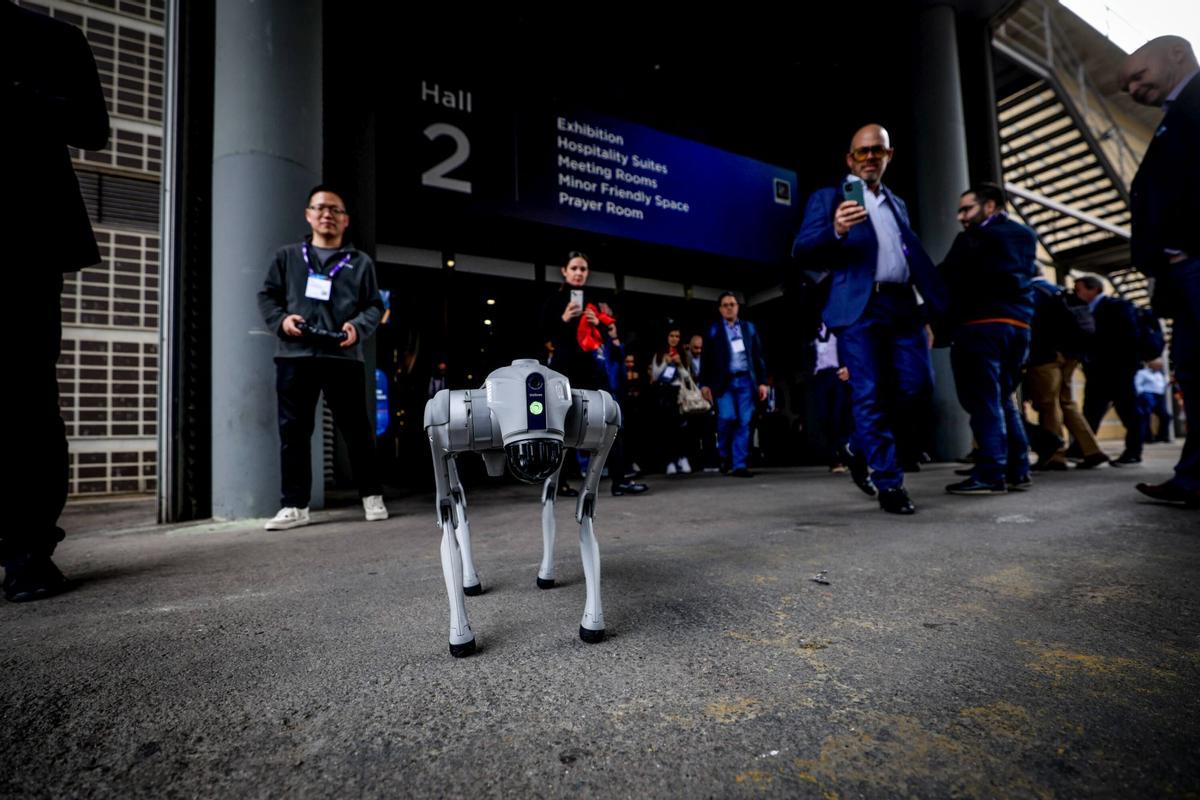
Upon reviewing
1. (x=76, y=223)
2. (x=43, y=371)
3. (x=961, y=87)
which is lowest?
(x=43, y=371)

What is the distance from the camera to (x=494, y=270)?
23.0 ft

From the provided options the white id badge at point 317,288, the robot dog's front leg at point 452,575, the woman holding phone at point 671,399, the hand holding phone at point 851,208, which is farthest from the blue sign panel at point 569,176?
the robot dog's front leg at point 452,575

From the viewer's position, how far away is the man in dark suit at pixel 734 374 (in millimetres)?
4988

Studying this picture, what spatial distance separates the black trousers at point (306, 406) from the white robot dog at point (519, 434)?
6.24 feet

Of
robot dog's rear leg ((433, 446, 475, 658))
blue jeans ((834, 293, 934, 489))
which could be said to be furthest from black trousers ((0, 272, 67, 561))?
blue jeans ((834, 293, 934, 489))

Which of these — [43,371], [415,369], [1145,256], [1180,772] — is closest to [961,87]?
[1145,256]

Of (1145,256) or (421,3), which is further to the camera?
(421,3)

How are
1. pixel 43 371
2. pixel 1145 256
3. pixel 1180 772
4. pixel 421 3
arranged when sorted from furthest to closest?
1. pixel 421 3
2. pixel 1145 256
3. pixel 43 371
4. pixel 1180 772

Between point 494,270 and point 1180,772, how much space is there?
7.02m

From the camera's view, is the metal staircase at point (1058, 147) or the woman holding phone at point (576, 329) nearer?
the woman holding phone at point (576, 329)

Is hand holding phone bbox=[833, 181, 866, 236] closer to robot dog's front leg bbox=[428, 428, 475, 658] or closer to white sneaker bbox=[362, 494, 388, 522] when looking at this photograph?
robot dog's front leg bbox=[428, 428, 475, 658]

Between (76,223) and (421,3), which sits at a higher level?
(421,3)

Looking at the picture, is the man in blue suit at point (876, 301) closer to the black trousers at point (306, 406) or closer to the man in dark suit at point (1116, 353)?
the black trousers at point (306, 406)

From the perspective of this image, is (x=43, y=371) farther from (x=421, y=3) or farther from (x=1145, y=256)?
(x=421, y=3)
